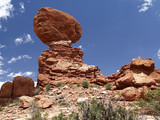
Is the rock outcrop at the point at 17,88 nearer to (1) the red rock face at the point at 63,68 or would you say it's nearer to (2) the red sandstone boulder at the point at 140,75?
(1) the red rock face at the point at 63,68

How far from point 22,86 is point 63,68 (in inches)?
239

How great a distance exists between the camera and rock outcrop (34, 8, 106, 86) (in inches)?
743

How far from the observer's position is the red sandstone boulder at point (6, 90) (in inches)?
610

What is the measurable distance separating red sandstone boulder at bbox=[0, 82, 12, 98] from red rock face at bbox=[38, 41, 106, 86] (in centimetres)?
368

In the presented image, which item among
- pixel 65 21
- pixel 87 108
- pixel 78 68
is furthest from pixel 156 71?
pixel 65 21

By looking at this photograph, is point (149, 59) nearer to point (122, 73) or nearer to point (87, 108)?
point (122, 73)

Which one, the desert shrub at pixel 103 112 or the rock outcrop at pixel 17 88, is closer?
the desert shrub at pixel 103 112

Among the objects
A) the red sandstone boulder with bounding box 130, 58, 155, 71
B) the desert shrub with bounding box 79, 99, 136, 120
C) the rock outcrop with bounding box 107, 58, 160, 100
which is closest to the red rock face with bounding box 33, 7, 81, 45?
the rock outcrop with bounding box 107, 58, 160, 100

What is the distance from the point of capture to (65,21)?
24.6 metres

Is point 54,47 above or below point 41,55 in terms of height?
above

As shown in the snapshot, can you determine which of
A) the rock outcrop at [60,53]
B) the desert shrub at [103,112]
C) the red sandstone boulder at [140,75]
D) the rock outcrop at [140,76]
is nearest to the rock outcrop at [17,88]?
the rock outcrop at [60,53]

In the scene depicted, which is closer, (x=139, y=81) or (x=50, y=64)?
(x=139, y=81)

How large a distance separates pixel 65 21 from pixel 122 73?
14649 mm

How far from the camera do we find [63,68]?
19.6m
